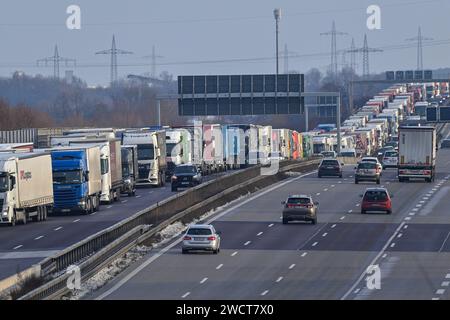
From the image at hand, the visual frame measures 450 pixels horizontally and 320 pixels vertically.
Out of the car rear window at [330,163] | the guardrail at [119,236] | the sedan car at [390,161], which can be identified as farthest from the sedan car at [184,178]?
the sedan car at [390,161]

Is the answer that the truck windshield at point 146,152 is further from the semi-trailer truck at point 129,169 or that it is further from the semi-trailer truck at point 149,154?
the semi-trailer truck at point 129,169

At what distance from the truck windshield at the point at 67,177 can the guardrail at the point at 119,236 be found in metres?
4.60

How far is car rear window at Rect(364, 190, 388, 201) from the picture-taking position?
61906mm

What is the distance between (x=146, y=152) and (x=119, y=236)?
3174cm

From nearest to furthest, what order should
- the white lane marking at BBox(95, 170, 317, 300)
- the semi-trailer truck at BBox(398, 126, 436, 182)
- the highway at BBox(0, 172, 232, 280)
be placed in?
the white lane marking at BBox(95, 170, 317, 300) → the highway at BBox(0, 172, 232, 280) → the semi-trailer truck at BBox(398, 126, 436, 182)

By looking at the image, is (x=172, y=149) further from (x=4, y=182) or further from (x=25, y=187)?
(x=4, y=182)

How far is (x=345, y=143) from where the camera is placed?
5330 inches

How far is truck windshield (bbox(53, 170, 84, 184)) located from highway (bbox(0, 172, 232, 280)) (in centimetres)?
154

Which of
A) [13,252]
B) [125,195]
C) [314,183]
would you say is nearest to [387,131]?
[314,183]

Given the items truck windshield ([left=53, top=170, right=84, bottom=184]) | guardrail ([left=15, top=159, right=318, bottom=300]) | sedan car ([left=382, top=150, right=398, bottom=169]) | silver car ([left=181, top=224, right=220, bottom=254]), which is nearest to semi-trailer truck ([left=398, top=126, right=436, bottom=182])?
guardrail ([left=15, top=159, right=318, bottom=300])

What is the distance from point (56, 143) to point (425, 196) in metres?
19.2

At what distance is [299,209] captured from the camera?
57.0 m

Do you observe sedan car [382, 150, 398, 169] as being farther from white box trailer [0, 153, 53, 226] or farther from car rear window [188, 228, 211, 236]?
car rear window [188, 228, 211, 236]

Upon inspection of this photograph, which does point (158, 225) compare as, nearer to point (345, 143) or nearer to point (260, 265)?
point (260, 265)
